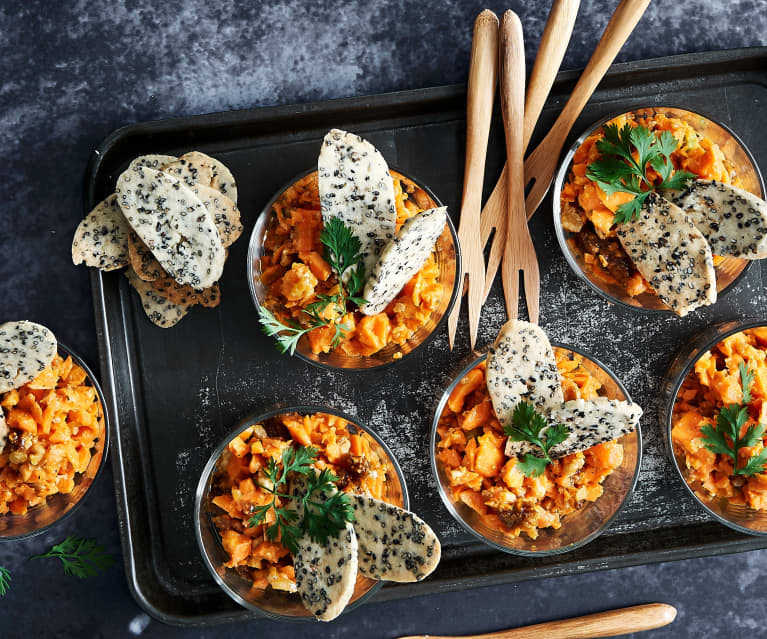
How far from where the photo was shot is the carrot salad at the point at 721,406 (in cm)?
268

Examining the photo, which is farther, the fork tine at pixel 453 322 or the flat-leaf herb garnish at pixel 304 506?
the fork tine at pixel 453 322

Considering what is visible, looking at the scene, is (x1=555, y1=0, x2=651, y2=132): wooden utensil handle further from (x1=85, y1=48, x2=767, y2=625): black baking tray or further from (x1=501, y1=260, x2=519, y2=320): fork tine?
(x1=501, y1=260, x2=519, y2=320): fork tine

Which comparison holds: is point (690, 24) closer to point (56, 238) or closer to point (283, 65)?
point (283, 65)

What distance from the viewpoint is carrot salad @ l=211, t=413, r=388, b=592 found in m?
2.61

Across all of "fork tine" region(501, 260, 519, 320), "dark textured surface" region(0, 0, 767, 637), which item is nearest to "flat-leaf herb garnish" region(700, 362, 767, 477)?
"dark textured surface" region(0, 0, 767, 637)

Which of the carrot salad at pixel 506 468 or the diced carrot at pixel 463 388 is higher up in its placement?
the diced carrot at pixel 463 388

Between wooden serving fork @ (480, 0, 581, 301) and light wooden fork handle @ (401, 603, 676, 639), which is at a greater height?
wooden serving fork @ (480, 0, 581, 301)

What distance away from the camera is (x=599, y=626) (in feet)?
10.0

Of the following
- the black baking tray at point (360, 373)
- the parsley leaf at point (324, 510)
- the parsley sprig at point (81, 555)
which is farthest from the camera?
the parsley sprig at point (81, 555)

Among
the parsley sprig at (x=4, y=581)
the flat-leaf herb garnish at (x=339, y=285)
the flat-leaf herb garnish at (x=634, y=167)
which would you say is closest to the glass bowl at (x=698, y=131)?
the flat-leaf herb garnish at (x=634, y=167)

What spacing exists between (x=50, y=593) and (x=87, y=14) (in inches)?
93.2

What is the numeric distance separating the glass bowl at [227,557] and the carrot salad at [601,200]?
107 centimetres

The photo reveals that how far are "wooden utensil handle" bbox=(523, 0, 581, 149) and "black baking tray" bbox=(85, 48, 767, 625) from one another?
0.11 meters

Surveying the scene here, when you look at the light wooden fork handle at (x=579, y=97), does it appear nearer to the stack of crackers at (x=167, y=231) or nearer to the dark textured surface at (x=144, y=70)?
the dark textured surface at (x=144, y=70)
